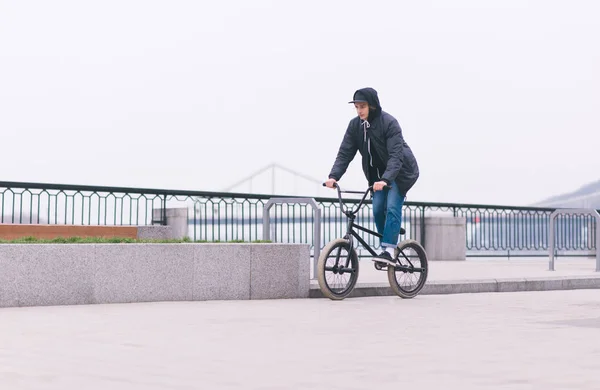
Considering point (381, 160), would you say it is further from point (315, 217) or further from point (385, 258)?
point (315, 217)

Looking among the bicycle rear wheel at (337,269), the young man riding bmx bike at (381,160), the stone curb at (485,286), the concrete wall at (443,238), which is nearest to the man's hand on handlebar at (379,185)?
the young man riding bmx bike at (381,160)

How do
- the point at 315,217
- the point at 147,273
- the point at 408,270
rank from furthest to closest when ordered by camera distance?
1. the point at 315,217
2. the point at 408,270
3. the point at 147,273

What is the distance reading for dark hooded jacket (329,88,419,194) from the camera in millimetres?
10414

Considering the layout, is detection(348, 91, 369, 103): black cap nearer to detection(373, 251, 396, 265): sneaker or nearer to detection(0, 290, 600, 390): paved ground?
detection(373, 251, 396, 265): sneaker

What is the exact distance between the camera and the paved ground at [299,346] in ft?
16.9

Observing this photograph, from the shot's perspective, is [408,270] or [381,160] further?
[408,270]

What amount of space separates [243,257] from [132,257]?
4.05ft

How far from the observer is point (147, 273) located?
9938mm

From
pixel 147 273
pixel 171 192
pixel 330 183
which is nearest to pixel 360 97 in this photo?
pixel 330 183

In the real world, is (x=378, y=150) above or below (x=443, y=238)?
above

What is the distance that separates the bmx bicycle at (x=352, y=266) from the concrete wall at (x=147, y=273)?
484 millimetres

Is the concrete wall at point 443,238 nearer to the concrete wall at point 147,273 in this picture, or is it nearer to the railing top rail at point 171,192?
the railing top rail at point 171,192

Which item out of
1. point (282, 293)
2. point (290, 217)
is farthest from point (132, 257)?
point (290, 217)

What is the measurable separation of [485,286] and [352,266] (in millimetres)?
2819
